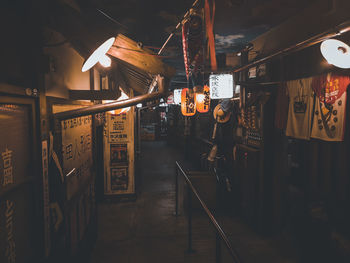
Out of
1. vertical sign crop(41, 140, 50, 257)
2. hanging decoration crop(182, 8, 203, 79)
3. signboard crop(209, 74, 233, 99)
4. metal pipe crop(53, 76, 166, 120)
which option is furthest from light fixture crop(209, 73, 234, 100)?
vertical sign crop(41, 140, 50, 257)

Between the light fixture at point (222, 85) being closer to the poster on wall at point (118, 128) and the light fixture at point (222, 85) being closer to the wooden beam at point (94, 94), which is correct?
the poster on wall at point (118, 128)

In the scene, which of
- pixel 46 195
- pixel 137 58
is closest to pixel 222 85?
pixel 137 58

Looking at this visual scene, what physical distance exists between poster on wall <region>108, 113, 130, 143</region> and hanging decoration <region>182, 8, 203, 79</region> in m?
4.74

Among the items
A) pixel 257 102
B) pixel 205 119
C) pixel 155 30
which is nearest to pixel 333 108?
pixel 257 102

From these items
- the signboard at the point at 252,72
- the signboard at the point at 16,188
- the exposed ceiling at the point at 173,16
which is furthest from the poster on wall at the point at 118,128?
the signboard at the point at 16,188

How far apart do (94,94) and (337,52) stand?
476 cm

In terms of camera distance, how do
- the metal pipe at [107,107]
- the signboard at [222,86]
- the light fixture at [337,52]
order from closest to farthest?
the metal pipe at [107,107] → the light fixture at [337,52] → the signboard at [222,86]

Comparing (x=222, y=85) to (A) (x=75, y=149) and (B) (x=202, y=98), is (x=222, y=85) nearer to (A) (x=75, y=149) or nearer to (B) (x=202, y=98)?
(B) (x=202, y=98)

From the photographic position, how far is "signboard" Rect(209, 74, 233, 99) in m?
9.44

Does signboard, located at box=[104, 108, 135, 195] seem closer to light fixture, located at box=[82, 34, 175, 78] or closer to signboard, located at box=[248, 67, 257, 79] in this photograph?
signboard, located at box=[248, 67, 257, 79]

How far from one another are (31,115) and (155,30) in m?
7.38

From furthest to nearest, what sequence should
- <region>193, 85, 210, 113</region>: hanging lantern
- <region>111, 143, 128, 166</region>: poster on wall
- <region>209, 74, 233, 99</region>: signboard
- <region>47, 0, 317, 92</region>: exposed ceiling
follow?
1. <region>111, 143, 128, 166</region>: poster on wall
2. <region>193, 85, 210, 113</region>: hanging lantern
3. <region>209, 74, 233, 99</region>: signboard
4. <region>47, 0, 317, 92</region>: exposed ceiling

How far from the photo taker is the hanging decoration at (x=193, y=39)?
5.50 metres

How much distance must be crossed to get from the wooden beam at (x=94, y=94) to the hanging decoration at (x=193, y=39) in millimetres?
2163
